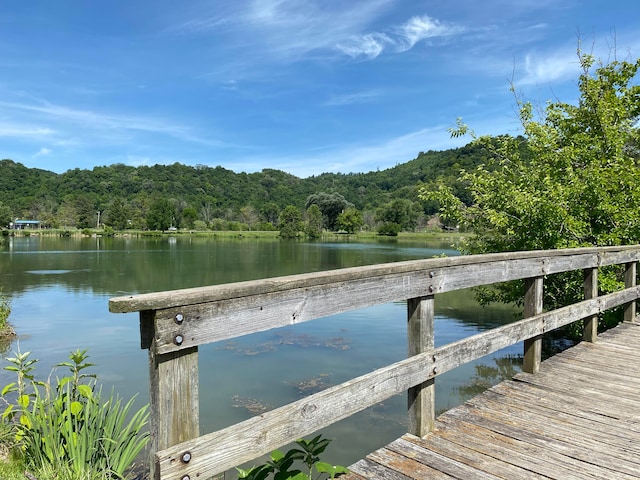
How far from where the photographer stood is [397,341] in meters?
12.0

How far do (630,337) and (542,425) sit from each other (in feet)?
11.2

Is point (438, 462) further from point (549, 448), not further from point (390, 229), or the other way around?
point (390, 229)

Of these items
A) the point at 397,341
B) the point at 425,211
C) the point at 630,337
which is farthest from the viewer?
the point at 425,211

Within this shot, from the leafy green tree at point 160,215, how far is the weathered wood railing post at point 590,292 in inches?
4130

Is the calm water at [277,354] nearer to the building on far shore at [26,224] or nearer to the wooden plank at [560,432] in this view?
the wooden plank at [560,432]

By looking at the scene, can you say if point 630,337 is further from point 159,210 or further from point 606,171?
point 159,210

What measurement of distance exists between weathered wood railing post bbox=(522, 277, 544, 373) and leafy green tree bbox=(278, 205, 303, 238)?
90801mm

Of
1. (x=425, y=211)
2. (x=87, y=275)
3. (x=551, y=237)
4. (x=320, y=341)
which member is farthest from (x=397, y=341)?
(x=425, y=211)

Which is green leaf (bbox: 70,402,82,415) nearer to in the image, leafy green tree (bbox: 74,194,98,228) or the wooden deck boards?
the wooden deck boards

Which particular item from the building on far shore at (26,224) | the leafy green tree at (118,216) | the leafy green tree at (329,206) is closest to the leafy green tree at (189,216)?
the leafy green tree at (118,216)

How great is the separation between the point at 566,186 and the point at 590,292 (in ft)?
12.9

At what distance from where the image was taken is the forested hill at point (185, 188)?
11062 cm

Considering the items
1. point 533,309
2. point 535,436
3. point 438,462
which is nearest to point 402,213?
point 533,309

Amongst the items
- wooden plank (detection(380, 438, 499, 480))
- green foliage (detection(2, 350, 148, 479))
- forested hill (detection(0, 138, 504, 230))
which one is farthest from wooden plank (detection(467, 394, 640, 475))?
forested hill (detection(0, 138, 504, 230))
